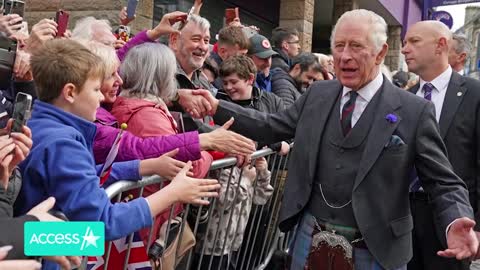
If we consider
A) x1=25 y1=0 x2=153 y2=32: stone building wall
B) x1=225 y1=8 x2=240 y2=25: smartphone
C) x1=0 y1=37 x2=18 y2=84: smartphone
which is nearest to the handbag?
x1=0 y1=37 x2=18 y2=84: smartphone

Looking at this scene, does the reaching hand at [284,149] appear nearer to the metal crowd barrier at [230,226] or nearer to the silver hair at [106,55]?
the metal crowd barrier at [230,226]

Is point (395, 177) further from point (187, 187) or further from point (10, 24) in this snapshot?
point (10, 24)

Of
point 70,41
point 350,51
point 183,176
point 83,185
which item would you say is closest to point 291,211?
point 183,176

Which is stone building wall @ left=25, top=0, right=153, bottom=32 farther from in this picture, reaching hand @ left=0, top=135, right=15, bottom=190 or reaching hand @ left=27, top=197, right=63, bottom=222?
reaching hand @ left=27, top=197, right=63, bottom=222

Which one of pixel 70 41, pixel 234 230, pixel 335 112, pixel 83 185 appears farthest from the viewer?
pixel 234 230

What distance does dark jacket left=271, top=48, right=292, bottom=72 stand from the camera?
5.57m

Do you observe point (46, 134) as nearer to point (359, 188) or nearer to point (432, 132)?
point (359, 188)

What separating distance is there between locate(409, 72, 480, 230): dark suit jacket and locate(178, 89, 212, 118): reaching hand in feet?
4.86

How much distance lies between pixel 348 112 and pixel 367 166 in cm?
32

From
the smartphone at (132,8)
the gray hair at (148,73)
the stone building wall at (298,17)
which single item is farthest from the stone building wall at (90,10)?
the stone building wall at (298,17)

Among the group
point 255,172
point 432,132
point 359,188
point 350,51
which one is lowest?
point 255,172

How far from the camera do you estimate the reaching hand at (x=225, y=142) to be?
276 centimetres

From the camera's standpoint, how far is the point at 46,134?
196 cm

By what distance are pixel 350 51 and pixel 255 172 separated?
1.37 meters
